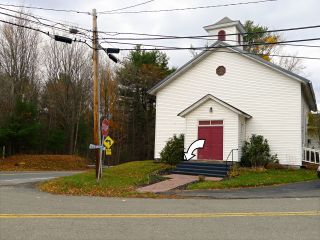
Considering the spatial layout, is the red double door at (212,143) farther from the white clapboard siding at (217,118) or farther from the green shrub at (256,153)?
the green shrub at (256,153)

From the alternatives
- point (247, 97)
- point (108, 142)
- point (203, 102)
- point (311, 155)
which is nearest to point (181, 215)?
point (108, 142)

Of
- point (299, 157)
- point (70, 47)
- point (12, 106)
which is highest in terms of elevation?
point (70, 47)

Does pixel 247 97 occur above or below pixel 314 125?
below

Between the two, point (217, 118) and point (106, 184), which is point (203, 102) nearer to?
point (217, 118)

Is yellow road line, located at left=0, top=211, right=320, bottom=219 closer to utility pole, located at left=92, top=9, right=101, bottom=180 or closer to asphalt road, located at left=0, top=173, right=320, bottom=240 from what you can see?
asphalt road, located at left=0, top=173, right=320, bottom=240

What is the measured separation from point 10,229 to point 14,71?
30631mm

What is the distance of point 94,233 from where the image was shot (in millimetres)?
7262

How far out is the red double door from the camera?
22400 millimetres

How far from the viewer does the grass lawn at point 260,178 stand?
16000 millimetres

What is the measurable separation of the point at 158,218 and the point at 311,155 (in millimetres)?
16947

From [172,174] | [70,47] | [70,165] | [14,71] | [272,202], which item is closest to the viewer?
[272,202]

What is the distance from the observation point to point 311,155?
75.7ft

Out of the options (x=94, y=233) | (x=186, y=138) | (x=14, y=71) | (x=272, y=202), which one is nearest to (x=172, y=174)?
(x=186, y=138)

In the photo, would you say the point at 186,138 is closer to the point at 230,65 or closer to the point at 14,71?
the point at 230,65
